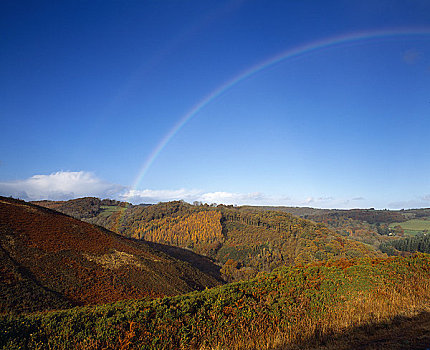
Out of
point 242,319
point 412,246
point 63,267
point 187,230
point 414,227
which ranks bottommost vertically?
point 187,230

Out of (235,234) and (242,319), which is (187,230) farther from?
(242,319)

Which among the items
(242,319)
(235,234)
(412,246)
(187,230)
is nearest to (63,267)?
(242,319)

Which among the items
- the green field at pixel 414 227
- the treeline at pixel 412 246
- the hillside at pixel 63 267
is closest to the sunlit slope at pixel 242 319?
the hillside at pixel 63 267

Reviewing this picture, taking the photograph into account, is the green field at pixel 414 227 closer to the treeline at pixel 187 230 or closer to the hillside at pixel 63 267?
the treeline at pixel 187 230

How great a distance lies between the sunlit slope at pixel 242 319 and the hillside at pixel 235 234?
237ft

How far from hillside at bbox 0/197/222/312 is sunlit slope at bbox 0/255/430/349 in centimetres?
990

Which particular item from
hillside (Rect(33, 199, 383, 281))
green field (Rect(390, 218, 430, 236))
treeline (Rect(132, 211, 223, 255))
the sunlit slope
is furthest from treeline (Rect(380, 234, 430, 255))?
the sunlit slope

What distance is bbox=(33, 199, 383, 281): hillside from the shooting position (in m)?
92.4

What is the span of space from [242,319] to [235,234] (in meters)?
143

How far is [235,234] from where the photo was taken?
145 m

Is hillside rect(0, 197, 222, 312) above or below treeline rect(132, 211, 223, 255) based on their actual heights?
above

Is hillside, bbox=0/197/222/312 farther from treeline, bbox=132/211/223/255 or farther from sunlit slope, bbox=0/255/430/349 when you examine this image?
treeline, bbox=132/211/223/255

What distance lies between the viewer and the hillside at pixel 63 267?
48.7ft

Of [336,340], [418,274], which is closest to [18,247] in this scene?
[336,340]
